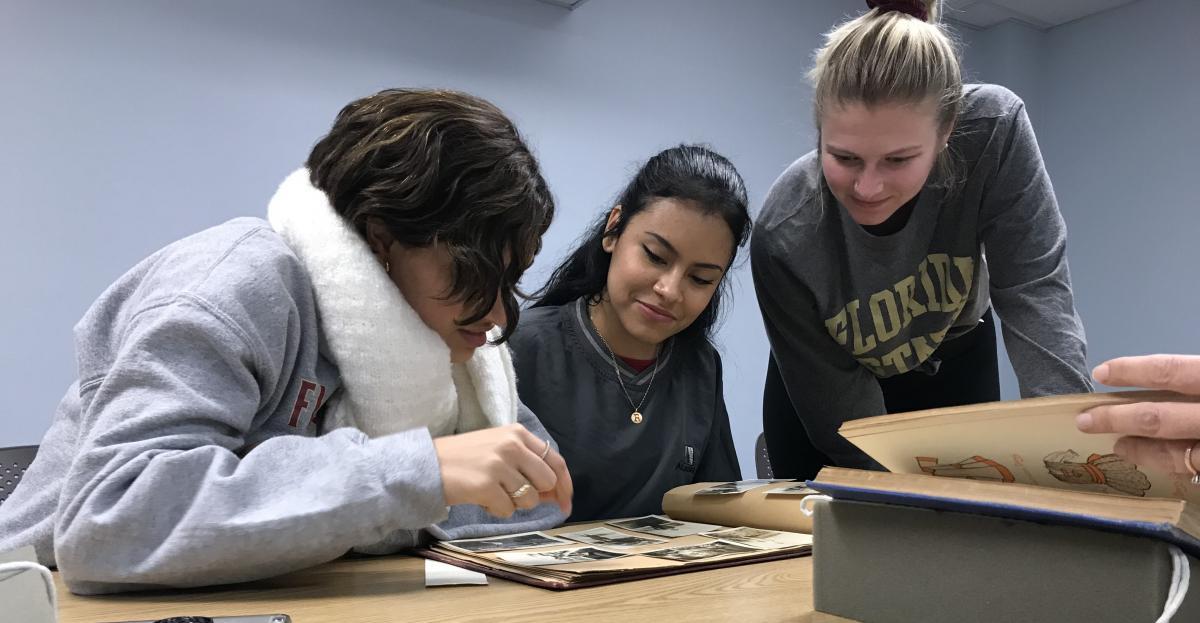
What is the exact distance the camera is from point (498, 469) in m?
0.70

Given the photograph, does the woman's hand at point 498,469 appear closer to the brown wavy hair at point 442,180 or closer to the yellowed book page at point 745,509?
the brown wavy hair at point 442,180

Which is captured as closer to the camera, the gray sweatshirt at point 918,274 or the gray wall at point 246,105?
the gray sweatshirt at point 918,274

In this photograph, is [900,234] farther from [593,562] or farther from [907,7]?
[593,562]

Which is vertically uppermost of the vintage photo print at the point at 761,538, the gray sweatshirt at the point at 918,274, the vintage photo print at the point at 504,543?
the gray sweatshirt at the point at 918,274

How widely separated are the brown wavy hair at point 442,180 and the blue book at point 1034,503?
0.42 meters

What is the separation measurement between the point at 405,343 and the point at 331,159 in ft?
0.67

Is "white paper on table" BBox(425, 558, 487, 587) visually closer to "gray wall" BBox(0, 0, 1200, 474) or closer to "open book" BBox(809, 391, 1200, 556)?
"open book" BBox(809, 391, 1200, 556)

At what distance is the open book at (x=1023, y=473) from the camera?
0.50m

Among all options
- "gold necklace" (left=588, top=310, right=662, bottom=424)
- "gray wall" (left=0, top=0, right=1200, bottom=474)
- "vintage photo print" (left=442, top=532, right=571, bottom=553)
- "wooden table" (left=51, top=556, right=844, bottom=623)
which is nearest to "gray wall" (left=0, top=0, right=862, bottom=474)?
"gray wall" (left=0, top=0, right=1200, bottom=474)

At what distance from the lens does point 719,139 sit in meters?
3.23

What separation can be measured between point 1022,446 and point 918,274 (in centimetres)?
91

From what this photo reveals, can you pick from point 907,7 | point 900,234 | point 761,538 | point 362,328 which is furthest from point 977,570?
point 907,7

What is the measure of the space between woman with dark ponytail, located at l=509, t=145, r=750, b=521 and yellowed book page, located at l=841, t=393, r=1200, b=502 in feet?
2.82

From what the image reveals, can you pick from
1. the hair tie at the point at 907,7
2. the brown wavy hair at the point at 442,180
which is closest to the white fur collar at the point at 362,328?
the brown wavy hair at the point at 442,180
